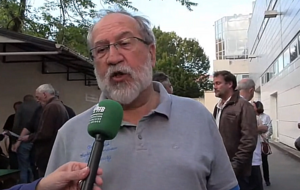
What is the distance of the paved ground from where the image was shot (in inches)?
358

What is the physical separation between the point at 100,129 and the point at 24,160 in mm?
6364

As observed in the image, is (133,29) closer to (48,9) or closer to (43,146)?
(43,146)

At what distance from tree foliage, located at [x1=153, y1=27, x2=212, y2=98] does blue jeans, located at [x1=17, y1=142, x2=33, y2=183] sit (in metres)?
42.9

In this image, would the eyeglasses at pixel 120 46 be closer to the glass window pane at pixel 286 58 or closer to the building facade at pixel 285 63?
the building facade at pixel 285 63

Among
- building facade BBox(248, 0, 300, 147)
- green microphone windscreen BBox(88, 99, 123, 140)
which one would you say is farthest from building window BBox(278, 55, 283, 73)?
green microphone windscreen BBox(88, 99, 123, 140)

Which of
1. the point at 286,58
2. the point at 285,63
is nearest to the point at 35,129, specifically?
the point at 286,58

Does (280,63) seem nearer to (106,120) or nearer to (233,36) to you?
(106,120)

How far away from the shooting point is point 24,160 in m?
7.31

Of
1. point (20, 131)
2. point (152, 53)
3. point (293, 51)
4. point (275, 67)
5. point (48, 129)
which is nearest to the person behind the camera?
point (152, 53)

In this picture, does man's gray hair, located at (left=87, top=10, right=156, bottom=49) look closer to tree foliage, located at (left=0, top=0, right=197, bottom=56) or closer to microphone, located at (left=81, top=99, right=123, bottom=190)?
microphone, located at (left=81, top=99, right=123, bottom=190)

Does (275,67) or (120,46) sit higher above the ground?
(275,67)

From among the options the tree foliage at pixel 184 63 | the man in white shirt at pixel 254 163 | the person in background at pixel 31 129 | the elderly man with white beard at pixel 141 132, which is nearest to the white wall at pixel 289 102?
the man in white shirt at pixel 254 163

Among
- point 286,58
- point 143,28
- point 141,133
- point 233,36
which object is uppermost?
point 233,36

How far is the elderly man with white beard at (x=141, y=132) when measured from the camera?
1646 millimetres
